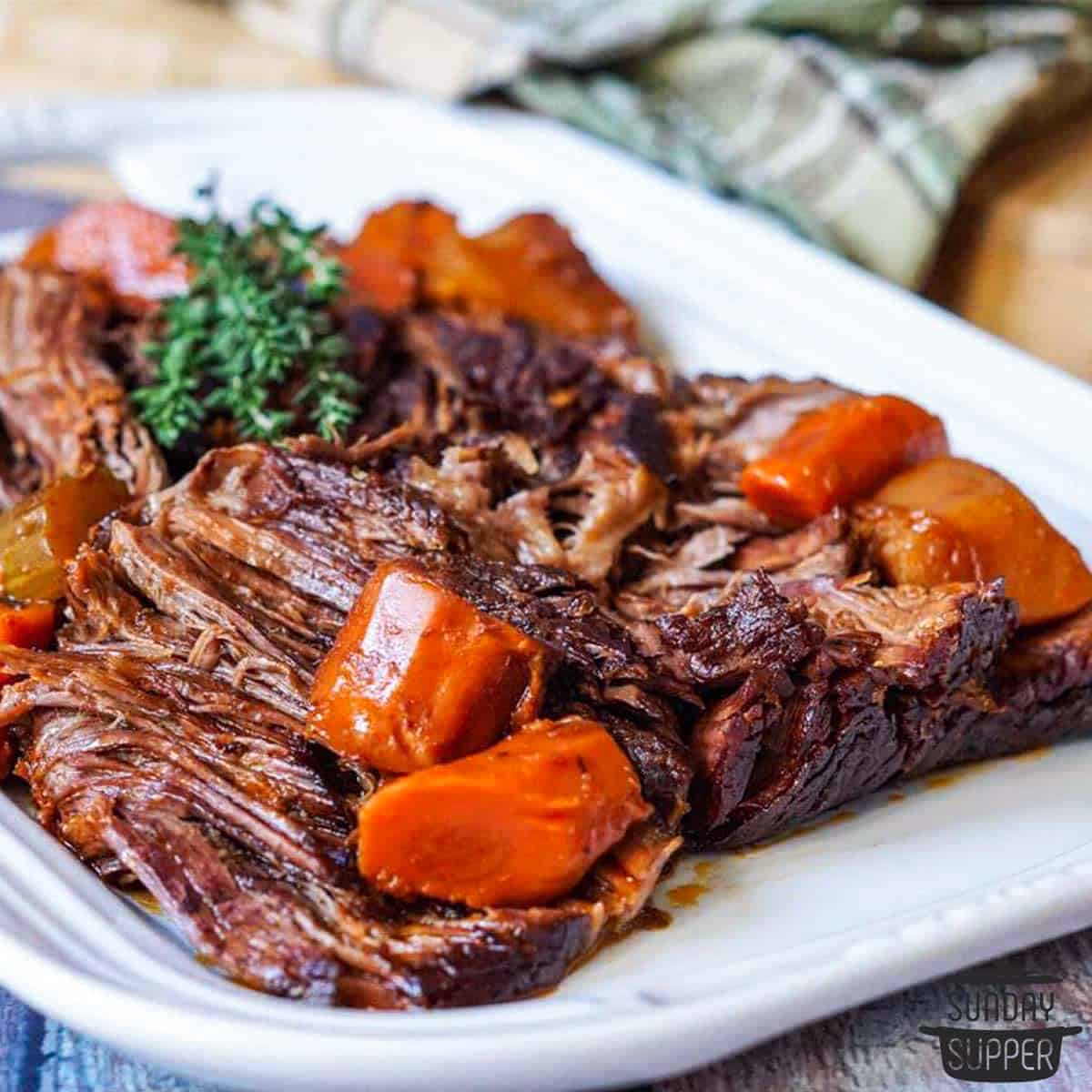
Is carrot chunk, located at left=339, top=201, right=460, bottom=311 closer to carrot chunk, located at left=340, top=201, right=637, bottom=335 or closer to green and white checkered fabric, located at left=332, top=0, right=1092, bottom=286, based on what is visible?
carrot chunk, located at left=340, top=201, right=637, bottom=335

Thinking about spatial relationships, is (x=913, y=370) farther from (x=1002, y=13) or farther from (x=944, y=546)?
(x=1002, y=13)

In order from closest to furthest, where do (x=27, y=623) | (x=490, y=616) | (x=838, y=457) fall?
(x=490, y=616), (x=27, y=623), (x=838, y=457)

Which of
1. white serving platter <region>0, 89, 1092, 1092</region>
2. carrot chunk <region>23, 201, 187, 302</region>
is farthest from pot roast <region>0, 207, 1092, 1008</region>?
carrot chunk <region>23, 201, 187, 302</region>

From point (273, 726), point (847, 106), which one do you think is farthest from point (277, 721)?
point (847, 106)

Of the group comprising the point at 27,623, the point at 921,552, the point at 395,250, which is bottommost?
the point at 27,623

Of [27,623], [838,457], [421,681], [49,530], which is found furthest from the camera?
[838,457]

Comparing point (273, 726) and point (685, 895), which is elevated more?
point (273, 726)

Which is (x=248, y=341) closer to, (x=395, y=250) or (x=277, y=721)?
(x=395, y=250)

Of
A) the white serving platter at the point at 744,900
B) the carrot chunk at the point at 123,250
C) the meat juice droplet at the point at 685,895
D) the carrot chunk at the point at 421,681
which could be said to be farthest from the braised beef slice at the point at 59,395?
the meat juice droplet at the point at 685,895
